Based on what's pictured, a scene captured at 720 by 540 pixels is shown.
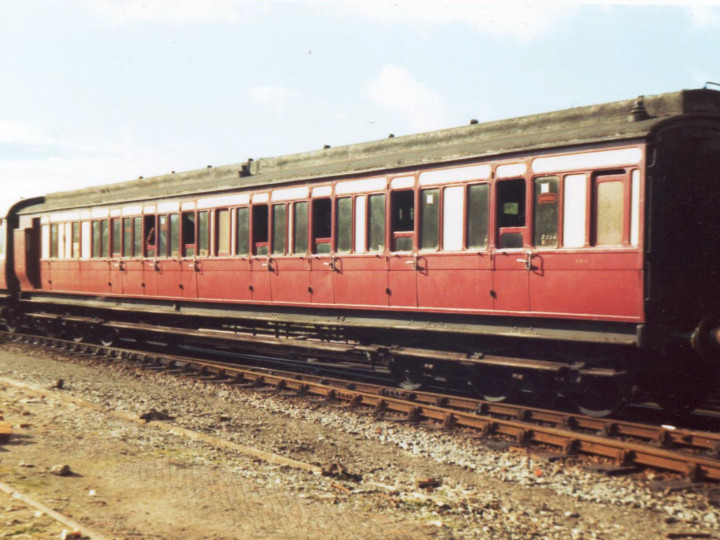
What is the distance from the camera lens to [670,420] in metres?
9.51

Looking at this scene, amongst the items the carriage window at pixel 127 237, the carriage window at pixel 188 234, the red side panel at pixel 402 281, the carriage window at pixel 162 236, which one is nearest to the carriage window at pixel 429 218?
the red side panel at pixel 402 281

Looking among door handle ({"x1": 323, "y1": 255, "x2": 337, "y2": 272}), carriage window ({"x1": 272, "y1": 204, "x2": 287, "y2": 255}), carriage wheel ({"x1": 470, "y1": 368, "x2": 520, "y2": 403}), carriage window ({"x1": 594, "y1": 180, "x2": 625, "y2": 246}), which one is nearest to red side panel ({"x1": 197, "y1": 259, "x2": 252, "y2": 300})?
carriage window ({"x1": 272, "y1": 204, "x2": 287, "y2": 255})

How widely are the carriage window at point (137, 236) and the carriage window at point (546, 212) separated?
1011cm

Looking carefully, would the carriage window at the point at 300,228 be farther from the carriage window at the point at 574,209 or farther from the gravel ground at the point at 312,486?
the carriage window at the point at 574,209

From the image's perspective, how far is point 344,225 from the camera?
466 inches

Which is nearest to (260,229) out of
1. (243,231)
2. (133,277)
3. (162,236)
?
(243,231)

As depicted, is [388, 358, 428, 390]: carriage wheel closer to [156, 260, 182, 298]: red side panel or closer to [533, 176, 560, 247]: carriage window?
[533, 176, 560, 247]: carriage window

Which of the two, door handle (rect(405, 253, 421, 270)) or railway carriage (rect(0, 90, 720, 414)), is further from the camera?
door handle (rect(405, 253, 421, 270))

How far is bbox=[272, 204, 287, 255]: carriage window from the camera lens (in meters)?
13.0

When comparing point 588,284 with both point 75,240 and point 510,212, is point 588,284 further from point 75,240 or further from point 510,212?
point 75,240

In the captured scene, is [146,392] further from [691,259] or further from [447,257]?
[691,259]

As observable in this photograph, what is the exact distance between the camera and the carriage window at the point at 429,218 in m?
10.4

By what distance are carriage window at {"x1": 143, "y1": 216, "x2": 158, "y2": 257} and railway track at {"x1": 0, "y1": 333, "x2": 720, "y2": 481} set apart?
3.78 metres

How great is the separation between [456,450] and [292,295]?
521 cm
